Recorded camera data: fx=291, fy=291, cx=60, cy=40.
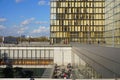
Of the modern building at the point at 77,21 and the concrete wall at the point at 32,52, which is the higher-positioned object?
the modern building at the point at 77,21

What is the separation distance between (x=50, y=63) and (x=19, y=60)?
7714mm

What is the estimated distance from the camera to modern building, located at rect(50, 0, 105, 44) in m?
96.4

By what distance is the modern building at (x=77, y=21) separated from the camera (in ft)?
316

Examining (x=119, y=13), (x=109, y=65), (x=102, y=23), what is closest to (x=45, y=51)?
(x=119, y=13)

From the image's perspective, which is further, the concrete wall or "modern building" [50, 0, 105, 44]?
"modern building" [50, 0, 105, 44]

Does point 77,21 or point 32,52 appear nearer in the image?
point 32,52

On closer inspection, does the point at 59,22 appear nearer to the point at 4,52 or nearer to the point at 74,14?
the point at 74,14

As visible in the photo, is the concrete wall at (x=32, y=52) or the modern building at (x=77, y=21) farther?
the modern building at (x=77, y=21)

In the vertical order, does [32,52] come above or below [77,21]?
below

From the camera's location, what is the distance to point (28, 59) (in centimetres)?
7212

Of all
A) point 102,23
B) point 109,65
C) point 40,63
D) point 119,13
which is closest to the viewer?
point 109,65

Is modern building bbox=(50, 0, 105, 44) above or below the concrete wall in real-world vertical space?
above

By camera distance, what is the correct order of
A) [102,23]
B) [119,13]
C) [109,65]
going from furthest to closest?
[102,23] → [119,13] → [109,65]

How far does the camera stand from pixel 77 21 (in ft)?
320
